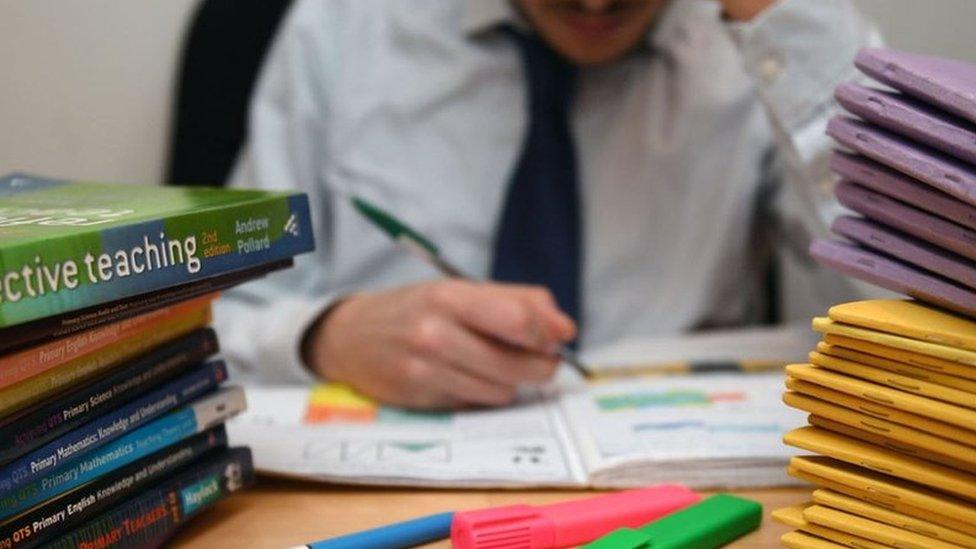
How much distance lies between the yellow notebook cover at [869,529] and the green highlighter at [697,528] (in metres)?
0.06

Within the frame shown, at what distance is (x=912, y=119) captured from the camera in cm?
47

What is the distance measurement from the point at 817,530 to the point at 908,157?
18 centimetres

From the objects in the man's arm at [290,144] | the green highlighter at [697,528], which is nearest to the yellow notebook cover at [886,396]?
the green highlighter at [697,528]

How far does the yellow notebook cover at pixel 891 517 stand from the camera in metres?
0.45

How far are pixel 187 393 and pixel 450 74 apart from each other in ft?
2.02

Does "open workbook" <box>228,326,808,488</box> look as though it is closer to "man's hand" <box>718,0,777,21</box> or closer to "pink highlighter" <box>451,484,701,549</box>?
"pink highlighter" <box>451,484,701,549</box>

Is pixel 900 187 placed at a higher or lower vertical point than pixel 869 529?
higher

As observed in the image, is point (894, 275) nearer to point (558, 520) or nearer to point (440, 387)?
point (558, 520)

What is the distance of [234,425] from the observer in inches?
28.0

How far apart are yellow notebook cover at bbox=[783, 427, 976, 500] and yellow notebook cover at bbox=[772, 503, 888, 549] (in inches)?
1.3

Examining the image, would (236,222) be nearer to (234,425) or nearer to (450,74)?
(234,425)

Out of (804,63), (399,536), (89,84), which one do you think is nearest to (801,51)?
(804,63)

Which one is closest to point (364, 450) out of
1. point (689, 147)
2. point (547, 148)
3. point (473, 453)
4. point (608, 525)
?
point (473, 453)

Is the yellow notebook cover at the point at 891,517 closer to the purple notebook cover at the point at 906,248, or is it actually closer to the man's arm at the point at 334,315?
the purple notebook cover at the point at 906,248
